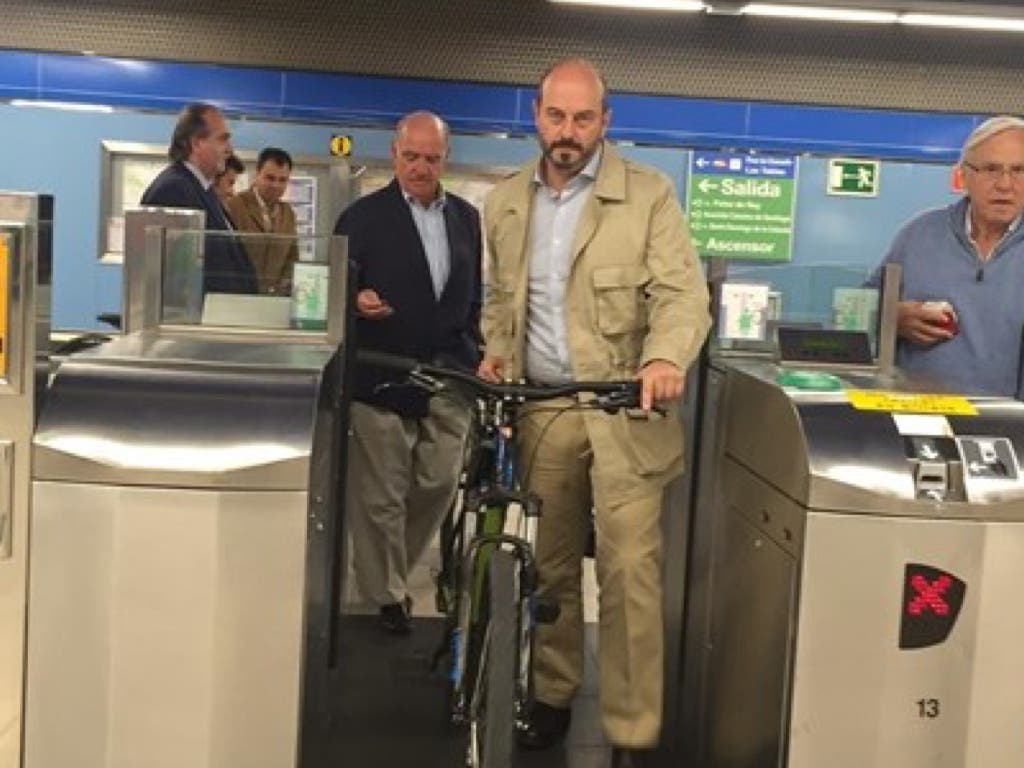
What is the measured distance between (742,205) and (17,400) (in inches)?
167

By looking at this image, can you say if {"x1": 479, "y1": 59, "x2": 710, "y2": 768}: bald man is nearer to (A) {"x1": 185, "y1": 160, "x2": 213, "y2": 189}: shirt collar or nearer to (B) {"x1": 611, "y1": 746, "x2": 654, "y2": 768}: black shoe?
(B) {"x1": 611, "y1": 746, "x2": 654, "y2": 768}: black shoe

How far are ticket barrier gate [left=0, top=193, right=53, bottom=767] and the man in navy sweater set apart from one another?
1.78 meters

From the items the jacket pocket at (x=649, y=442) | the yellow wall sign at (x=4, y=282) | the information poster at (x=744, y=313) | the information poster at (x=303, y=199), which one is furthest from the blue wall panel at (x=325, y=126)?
the yellow wall sign at (x=4, y=282)

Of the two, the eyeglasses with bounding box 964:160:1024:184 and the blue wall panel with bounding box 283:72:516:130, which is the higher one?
the blue wall panel with bounding box 283:72:516:130

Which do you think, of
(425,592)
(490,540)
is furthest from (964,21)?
(490,540)

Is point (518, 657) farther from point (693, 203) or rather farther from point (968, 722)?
point (693, 203)

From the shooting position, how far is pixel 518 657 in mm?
2344

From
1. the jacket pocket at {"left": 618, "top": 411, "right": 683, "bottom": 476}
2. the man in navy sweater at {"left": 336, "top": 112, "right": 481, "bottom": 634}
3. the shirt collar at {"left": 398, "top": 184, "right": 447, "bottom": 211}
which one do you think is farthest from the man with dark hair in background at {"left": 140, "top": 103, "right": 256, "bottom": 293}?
the jacket pocket at {"left": 618, "top": 411, "right": 683, "bottom": 476}

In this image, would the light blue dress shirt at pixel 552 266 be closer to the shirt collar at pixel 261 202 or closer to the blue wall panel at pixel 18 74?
the shirt collar at pixel 261 202

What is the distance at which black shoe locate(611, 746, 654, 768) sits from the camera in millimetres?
3049

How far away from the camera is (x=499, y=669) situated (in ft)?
7.39

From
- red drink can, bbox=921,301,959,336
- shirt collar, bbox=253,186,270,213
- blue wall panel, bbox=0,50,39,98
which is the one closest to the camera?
red drink can, bbox=921,301,959,336

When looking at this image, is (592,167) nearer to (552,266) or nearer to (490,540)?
(552,266)

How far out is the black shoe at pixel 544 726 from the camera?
3.28m
